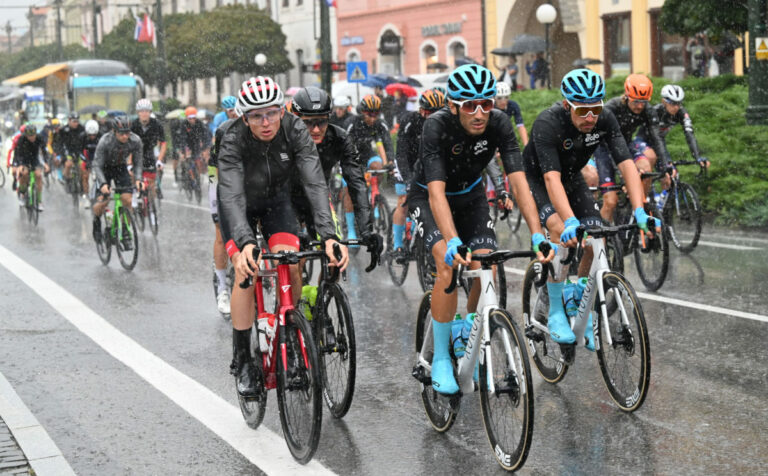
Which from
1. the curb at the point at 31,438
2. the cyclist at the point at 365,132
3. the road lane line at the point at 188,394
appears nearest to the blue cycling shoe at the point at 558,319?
the road lane line at the point at 188,394

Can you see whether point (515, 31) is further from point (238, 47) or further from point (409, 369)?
point (409, 369)

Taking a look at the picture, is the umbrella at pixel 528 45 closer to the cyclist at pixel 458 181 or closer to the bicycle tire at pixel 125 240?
the bicycle tire at pixel 125 240

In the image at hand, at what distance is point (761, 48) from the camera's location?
1591cm

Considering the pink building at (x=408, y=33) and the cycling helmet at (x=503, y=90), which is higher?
the pink building at (x=408, y=33)

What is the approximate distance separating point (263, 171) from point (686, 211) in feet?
24.0

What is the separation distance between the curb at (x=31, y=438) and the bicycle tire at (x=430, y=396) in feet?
6.07

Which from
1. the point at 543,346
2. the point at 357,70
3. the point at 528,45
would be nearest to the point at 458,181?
the point at 543,346

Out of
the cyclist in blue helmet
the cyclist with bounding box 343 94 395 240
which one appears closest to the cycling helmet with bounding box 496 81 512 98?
the cyclist with bounding box 343 94 395 240

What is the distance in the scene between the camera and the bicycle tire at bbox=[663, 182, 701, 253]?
40.0 ft

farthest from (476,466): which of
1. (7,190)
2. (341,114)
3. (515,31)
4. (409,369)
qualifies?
(515,31)

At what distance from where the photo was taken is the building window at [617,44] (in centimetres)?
3456

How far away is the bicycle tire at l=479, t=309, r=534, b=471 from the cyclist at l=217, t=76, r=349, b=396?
0.88m

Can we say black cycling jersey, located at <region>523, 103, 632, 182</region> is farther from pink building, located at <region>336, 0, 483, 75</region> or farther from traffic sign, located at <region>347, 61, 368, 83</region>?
pink building, located at <region>336, 0, 483, 75</region>

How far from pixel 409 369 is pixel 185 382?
1.47 meters
